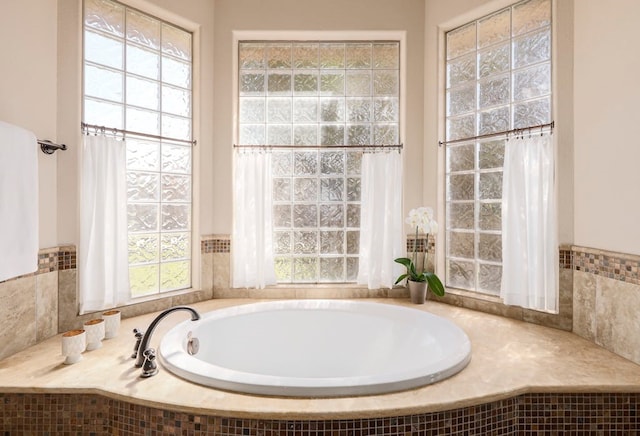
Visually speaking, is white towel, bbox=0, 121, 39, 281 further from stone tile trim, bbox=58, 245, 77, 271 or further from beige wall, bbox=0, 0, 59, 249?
stone tile trim, bbox=58, 245, 77, 271

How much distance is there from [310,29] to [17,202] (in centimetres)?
225

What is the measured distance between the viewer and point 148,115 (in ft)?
8.00

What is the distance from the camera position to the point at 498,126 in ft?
7.93

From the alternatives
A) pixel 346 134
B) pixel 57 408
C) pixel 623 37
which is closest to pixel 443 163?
pixel 346 134

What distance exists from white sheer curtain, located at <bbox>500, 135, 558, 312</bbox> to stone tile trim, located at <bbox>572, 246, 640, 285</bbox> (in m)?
0.13

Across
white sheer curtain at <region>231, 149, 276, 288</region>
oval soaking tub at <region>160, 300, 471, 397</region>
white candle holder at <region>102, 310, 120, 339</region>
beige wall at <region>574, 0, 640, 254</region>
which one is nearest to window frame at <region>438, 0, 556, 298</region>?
beige wall at <region>574, 0, 640, 254</region>

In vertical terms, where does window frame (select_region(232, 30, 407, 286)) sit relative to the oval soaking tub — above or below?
above

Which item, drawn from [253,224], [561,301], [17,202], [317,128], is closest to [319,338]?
[253,224]

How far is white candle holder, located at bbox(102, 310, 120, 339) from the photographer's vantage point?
1905mm

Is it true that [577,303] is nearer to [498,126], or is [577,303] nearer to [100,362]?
[498,126]

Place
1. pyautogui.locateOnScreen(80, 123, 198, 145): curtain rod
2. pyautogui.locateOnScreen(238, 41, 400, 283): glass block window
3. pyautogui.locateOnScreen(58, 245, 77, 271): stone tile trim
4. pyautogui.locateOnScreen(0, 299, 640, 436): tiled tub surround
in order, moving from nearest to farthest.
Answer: pyautogui.locateOnScreen(0, 299, 640, 436): tiled tub surround → pyautogui.locateOnScreen(58, 245, 77, 271): stone tile trim → pyautogui.locateOnScreen(80, 123, 198, 145): curtain rod → pyautogui.locateOnScreen(238, 41, 400, 283): glass block window

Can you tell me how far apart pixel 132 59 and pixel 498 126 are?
2634 millimetres

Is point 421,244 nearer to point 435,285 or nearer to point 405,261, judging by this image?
point 405,261

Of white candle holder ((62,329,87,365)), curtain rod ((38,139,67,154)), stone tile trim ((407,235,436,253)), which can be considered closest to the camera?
white candle holder ((62,329,87,365))
